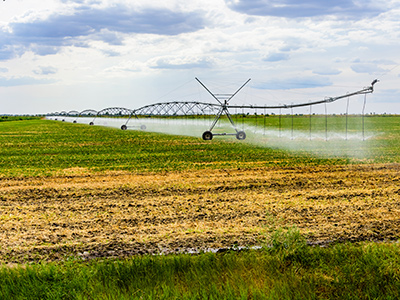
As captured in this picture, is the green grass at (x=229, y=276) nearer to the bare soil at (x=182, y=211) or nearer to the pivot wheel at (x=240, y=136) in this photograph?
the bare soil at (x=182, y=211)

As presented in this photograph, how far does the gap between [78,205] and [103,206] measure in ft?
2.96

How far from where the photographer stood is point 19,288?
22.1 feet

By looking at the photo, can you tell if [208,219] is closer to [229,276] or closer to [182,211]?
[182,211]

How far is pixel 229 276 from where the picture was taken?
722 cm

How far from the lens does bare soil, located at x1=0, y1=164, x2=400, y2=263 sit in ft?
31.5

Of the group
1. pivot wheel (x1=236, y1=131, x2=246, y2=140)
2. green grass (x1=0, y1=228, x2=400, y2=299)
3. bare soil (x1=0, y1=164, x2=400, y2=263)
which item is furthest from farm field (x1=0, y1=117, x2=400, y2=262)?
pivot wheel (x1=236, y1=131, x2=246, y2=140)

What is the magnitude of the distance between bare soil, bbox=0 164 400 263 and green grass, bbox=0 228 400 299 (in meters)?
1.16

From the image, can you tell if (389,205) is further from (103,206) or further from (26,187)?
(26,187)

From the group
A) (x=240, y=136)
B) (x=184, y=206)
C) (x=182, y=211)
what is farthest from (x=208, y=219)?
(x=240, y=136)

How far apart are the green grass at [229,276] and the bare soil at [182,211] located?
116 centimetres

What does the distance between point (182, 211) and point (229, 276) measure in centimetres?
523

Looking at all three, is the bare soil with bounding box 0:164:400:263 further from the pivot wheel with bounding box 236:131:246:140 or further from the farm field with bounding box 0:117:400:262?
the pivot wheel with bounding box 236:131:246:140

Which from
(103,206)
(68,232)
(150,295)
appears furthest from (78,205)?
(150,295)

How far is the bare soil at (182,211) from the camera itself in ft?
31.5
